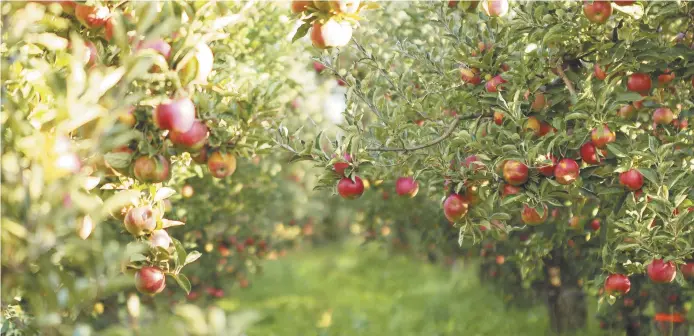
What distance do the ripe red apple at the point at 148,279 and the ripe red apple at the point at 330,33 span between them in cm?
112

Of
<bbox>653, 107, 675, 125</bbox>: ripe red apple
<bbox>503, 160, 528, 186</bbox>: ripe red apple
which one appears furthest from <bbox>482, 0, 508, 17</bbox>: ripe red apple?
<bbox>653, 107, 675, 125</bbox>: ripe red apple

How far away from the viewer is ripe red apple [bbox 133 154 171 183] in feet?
7.85

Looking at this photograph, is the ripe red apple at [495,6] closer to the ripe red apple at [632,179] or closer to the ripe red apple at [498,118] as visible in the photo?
the ripe red apple at [498,118]

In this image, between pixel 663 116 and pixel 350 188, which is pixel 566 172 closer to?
pixel 350 188

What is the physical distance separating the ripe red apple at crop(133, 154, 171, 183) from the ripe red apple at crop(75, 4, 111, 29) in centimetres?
49

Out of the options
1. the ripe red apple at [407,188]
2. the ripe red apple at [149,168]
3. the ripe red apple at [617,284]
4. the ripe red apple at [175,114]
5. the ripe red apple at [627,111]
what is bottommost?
the ripe red apple at [407,188]

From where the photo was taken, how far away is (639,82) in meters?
3.45

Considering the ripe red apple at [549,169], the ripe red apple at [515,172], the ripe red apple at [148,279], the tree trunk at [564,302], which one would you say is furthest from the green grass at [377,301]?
the ripe red apple at [148,279]

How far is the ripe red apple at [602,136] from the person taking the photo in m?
3.03

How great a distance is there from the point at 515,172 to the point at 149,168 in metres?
1.57

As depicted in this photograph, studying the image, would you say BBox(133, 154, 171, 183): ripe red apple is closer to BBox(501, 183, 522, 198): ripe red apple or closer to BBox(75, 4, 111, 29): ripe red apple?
BBox(75, 4, 111, 29): ripe red apple

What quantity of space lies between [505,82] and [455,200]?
67cm

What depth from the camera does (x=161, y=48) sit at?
2205mm

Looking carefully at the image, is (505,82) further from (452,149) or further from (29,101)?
(29,101)
